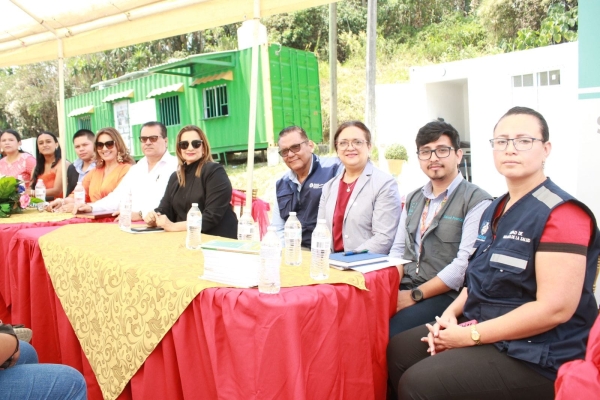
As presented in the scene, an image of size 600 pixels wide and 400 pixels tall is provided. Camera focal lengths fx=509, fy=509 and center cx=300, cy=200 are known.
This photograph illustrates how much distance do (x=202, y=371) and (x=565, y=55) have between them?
7.95m

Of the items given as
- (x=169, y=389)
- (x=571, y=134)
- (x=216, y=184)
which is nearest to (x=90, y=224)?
(x=216, y=184)

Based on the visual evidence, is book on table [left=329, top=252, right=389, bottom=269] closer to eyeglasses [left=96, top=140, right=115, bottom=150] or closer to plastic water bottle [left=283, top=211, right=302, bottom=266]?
plastic water bottle [left=283, top=211, right=302, bottom=266]

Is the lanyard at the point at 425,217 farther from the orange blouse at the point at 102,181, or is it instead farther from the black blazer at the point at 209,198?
the orange blouse at the point at 102,181

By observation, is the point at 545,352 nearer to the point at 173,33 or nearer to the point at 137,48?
the point at 173,33

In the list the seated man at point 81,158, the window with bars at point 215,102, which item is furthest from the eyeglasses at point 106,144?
the window with bars at point 215,102

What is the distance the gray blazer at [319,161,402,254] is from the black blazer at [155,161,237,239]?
98 centimetres

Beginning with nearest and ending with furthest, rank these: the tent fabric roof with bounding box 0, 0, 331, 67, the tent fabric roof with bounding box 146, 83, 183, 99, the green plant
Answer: the tent fabric roof with bounding box 0, 0, 331, 67
the green plant
the tent fabric roof with bounding box 146, 83, 183, 99

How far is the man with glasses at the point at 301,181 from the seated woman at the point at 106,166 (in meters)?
1.83

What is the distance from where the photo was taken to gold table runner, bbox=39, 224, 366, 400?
2.10 m

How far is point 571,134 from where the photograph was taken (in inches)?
308

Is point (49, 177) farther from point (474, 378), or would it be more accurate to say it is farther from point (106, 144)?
point (474, 378)

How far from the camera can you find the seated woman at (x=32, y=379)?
1.72 metres

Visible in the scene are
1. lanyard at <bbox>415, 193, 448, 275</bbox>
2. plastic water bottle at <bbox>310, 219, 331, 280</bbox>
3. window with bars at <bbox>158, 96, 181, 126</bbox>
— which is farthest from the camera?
window with bars at <bbox>158, 96, 181, 126</bbox>

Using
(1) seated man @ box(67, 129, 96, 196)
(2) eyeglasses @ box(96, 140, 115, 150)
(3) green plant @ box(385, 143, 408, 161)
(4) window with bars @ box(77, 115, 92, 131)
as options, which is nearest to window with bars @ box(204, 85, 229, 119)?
(3) green plant @ box(385, 143, 408, 161)
